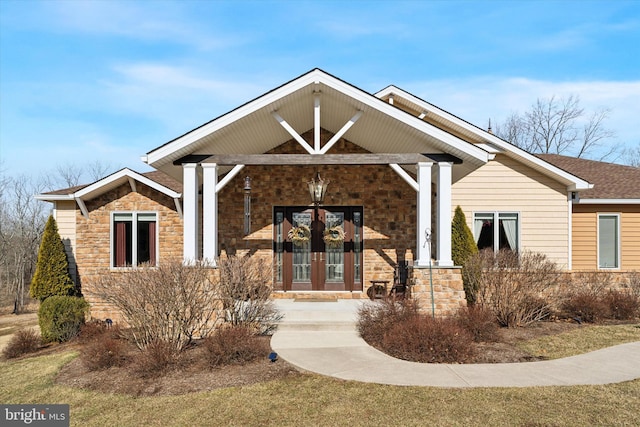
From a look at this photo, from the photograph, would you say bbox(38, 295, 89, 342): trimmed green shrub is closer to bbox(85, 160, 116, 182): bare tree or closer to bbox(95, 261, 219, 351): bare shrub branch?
bbox(95, 261, 219, 351): bare shrub branch

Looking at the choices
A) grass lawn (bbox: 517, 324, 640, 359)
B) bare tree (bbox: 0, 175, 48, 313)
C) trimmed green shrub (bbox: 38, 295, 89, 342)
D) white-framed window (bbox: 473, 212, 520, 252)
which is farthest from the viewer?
bare tree (bbox: 0, 175, 48, 313)

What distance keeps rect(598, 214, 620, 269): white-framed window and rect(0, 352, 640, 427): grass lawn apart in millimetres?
8077

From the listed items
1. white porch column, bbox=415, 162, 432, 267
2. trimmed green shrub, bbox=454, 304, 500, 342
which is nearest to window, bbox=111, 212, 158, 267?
white porch column, bbox=415, 162, 432, 267

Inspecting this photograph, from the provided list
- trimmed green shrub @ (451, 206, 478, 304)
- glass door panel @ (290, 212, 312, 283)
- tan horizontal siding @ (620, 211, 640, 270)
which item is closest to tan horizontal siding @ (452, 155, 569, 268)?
trimmed green shrub @ (451, 206, 478, 304)

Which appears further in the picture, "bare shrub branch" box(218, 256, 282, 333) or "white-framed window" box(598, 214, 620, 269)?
"white-framed window" box(598, 214, 620, 269)

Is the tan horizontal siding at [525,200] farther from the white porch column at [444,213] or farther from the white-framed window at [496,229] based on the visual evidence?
the white porch column at [444,213]

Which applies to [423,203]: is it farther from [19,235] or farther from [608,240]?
[19,235]

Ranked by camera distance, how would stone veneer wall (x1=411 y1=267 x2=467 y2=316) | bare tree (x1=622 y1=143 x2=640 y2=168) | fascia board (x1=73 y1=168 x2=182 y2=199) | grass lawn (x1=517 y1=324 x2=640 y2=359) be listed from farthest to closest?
bare tree (x1=622 y1=143 x2=640 y2=168) < fascia board (x1=73 y1=168 x2=182 y2=199) < stone veneer wall (x1=411 y1=267 x2=467 y2=316) < grass lawn (x1=517 y1=324 x2=640 y2=359)

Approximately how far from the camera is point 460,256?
10805mm

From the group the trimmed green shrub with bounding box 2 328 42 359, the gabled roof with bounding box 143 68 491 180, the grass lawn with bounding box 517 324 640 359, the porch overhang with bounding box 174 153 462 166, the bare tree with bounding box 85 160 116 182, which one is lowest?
the trimmed green shrub with bounding box 2 328 42 359

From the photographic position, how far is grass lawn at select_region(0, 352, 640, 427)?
4660 mm

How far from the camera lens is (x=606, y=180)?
45.2ft

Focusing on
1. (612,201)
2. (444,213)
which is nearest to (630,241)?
(612,201)

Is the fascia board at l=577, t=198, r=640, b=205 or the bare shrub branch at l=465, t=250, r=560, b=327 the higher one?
the fascia board at l=577, t=198, r=640, b=205
